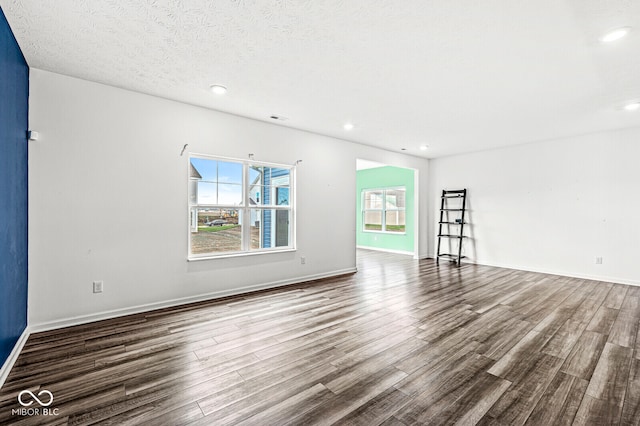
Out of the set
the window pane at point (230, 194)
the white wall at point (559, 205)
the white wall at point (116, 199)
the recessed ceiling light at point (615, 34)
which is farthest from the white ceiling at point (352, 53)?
the white wall at point (559, 205)

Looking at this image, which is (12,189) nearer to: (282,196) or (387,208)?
(282,196)

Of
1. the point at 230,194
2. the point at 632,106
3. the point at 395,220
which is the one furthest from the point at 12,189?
the point at 395,220

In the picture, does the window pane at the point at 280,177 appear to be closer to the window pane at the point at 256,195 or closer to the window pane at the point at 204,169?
the window pane at the point at 256,195

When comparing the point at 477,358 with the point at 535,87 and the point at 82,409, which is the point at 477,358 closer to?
the point at 82,409

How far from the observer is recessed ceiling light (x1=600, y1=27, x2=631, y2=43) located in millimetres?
2307

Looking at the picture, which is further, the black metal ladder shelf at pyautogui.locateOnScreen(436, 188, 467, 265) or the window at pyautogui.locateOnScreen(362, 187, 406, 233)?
the window at pyautogui.locateOnScreen(362, 187, 406, 233)

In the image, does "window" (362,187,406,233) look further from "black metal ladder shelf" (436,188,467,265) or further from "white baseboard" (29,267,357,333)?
"white baseboard" (29,267,357,333)

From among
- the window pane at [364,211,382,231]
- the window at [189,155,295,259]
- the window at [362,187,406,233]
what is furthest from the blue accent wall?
the window pane at [364,211,382,231]

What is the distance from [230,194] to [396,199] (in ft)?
19.1

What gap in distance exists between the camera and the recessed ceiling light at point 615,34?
2307 mm

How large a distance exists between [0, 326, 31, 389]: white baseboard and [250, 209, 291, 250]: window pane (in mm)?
2599

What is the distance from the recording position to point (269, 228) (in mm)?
4953

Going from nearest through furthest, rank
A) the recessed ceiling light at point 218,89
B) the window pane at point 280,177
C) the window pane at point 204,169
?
the recessed ceiling light at point 218,89, the window pane at point 204,169, the window pane at point 280,177

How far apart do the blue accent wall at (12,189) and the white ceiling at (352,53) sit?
0.27m
